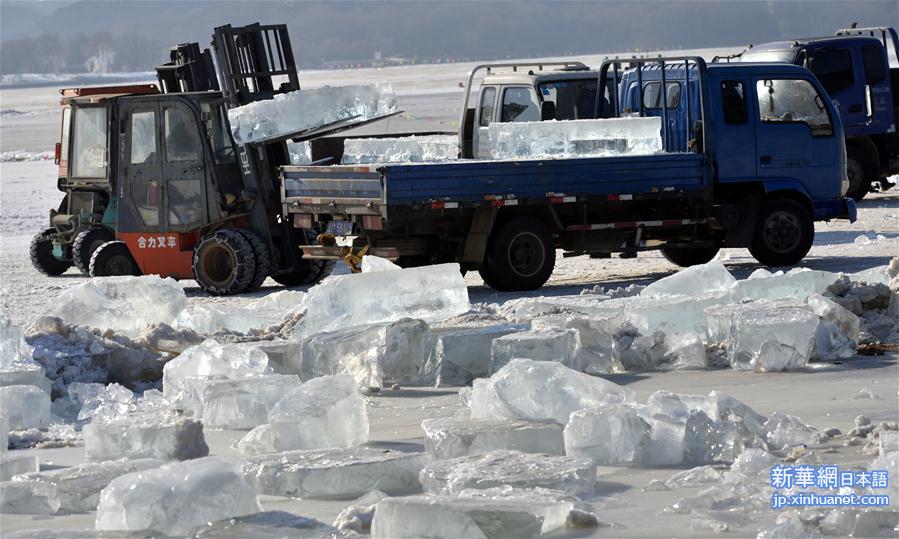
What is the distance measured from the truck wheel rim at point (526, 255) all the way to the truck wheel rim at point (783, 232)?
2.53 metres

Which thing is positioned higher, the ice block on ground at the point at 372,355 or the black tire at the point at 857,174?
the black tire at the point at 857,174

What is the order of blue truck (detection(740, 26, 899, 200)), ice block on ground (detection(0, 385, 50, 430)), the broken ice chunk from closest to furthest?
1. ice block on ground (detection(0, 385, 50, 430))
2. the broken ice chunk
3. blue truck (detection(740, 26, 899, 200))

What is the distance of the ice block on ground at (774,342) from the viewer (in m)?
9.51

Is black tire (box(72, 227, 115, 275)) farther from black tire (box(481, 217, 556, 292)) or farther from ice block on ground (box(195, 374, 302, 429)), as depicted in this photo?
ice block on ground (box(195, 374, 302, 429))

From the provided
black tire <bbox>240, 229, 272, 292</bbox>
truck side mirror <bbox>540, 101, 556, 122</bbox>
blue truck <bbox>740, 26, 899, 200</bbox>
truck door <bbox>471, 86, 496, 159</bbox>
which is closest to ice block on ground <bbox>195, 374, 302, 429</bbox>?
black tire <bbox>240, 229, 272, 292</bbox>

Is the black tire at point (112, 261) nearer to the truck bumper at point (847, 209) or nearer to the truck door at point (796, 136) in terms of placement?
the truck door at point (796, 136)

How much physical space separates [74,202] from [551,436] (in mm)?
10515

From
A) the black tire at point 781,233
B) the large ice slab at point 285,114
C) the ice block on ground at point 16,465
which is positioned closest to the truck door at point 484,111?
the large ice slab at point 285,114

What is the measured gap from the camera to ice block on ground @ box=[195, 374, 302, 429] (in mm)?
8453

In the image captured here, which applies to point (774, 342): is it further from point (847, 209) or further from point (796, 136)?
point (847, 209)

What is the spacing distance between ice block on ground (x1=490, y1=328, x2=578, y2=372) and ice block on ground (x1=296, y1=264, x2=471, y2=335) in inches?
63.4

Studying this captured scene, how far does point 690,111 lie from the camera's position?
1494 cm

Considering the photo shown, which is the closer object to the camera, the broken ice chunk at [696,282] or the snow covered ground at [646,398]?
the snow covered ground at [646,398]

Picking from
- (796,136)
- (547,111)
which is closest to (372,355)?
(796,136)
